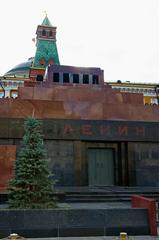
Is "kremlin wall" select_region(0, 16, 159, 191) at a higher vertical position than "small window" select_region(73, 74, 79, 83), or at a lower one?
lower

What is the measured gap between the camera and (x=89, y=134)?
16.3 metres

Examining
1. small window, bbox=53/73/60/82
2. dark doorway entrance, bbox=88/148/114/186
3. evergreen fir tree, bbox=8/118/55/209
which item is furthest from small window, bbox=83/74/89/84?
evergreen fir tree, bbox=8/118/55/209

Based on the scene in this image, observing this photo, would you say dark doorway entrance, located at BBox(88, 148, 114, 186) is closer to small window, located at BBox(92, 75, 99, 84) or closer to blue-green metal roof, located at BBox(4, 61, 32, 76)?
small window, located at BBox(92, 75, 99, 84)

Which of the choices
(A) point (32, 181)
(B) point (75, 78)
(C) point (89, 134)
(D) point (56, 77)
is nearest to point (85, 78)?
(B) point (75, 78)

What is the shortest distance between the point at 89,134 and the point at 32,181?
8.31 metres

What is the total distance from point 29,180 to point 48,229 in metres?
1.47

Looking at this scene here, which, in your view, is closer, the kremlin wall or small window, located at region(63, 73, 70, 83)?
the kremlin wall

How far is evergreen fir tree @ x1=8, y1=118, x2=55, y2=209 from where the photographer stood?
809 centimetres

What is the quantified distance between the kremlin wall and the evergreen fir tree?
6484 mm

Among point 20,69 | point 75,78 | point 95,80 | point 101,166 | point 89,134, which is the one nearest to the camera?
point 89,134

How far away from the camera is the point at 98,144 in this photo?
16.8 metres

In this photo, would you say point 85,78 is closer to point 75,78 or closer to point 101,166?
point 75,78

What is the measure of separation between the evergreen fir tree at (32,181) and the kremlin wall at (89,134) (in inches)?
255

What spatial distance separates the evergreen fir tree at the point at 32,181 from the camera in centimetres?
809
